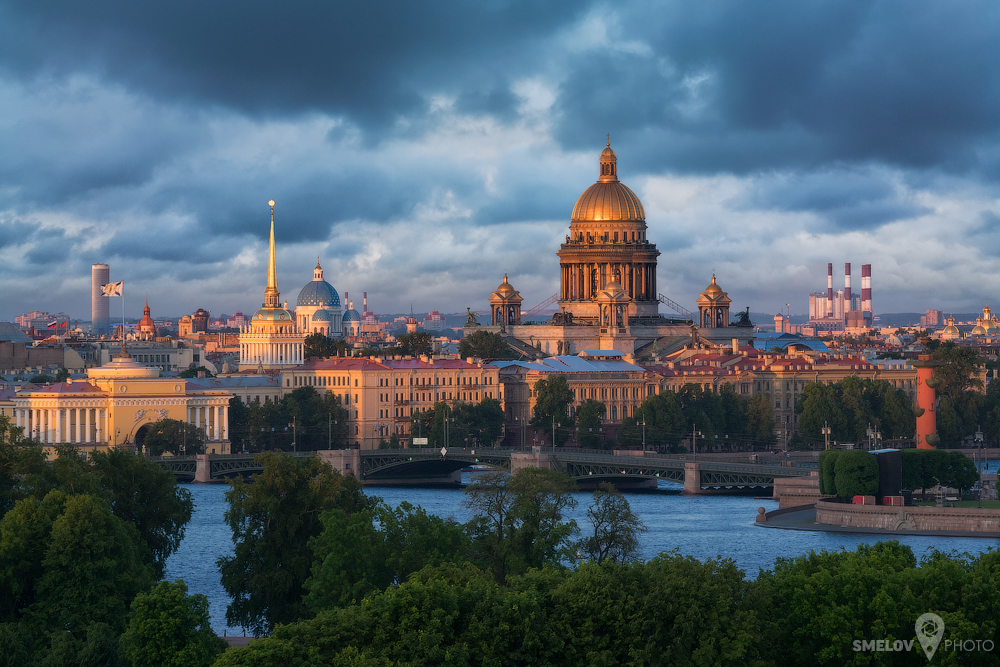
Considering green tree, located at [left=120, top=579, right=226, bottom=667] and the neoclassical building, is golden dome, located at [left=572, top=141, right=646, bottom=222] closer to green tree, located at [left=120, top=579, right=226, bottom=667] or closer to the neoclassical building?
the neoclassical building

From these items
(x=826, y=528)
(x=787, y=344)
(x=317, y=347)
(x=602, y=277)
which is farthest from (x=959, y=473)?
(x=317, y=347)

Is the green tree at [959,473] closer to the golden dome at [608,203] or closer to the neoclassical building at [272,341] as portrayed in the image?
the golden dome at [608,203]

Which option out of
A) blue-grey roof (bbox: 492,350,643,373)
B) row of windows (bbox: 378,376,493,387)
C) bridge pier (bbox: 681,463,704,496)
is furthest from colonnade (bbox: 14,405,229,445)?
bridge pier (bbox: 681,463,704,496)

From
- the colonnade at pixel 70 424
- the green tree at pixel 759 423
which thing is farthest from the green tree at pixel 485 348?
the colonnade at pixel 70 424

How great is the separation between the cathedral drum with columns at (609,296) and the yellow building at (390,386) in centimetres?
1110

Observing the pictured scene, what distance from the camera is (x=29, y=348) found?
125188 mm

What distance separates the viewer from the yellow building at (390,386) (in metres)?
93.6

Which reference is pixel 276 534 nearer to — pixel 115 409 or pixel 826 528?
pixel 826 528

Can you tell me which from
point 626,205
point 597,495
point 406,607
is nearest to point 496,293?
point 626,205

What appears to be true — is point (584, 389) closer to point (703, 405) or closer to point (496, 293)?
point (703, 405)

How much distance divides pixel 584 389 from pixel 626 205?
17145 mm

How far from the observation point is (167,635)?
31.9 meters

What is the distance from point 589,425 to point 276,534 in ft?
162

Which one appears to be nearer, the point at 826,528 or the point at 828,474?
the point at 826,528
